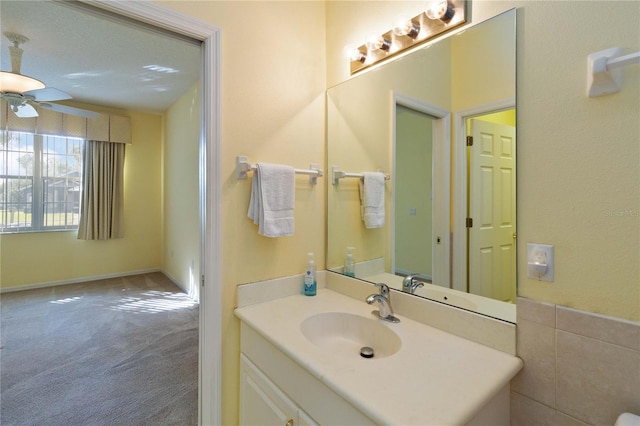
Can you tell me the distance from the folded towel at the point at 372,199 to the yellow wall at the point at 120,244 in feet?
13.2

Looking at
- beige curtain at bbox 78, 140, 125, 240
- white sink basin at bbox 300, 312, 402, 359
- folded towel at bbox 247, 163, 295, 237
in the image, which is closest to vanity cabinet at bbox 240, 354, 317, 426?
white sink basin at bbox 300, 312, 402, 359

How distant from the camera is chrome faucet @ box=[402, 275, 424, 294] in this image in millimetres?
1179

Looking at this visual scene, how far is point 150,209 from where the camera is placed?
4332 mm

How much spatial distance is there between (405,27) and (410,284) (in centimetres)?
110

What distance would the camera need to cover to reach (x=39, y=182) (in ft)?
11.1

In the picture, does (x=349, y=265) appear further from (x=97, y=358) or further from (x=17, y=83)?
(x=17, y=83)

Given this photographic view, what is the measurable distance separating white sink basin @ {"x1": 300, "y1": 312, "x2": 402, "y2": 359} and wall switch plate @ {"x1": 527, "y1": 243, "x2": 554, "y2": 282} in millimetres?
502

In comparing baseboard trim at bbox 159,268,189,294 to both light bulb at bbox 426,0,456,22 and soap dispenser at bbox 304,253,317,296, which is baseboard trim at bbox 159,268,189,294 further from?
light bulb at bbox 426,0,456,22

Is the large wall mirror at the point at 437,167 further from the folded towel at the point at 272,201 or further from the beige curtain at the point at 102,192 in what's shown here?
the beige curtain at the point at 102,192

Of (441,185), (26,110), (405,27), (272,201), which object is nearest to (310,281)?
(272,201)

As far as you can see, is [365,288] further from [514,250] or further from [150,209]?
[150,209]

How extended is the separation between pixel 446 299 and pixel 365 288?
0.38 meters

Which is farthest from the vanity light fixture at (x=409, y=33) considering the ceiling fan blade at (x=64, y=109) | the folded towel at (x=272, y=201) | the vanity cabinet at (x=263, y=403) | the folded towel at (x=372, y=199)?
the ceiling fan blade at (x=64, y=109)

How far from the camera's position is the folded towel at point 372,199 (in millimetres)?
1410
